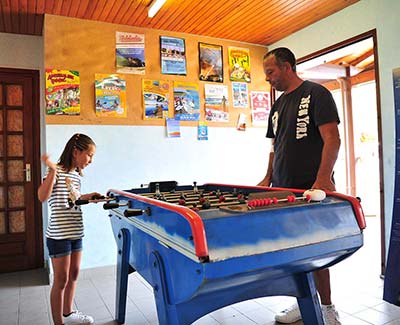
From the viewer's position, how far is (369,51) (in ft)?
18.9

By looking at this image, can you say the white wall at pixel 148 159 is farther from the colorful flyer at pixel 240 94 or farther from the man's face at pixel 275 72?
the man's face at pixel 275 72

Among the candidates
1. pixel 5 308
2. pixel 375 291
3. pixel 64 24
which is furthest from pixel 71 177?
pixel 375 291

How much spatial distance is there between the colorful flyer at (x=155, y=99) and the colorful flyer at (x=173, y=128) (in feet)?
0.26

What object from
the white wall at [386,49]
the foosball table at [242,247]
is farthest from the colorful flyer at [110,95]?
the white wall at [386,49]

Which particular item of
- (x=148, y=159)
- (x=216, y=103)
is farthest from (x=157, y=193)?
(x=216, y=103)

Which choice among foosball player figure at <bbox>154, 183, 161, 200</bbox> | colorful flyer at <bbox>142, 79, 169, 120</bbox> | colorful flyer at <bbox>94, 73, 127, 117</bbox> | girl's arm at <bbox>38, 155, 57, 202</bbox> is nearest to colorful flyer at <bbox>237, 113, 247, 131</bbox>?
colorful flyer at <bbox>142, 79, 169, 120</bbox>

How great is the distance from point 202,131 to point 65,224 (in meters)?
2.19

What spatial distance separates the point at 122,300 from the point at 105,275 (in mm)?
1161

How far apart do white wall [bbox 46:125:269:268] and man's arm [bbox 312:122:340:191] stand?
6.90 feet

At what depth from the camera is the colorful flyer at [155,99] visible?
366 centimetres

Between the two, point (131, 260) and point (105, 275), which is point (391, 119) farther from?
point (105, 275)

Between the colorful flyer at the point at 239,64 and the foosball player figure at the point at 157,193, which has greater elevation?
the colorful flyer at the point at 239,64

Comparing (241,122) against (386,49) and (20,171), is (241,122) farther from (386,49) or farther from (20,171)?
(20,171)

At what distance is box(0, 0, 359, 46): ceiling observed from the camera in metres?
3.09
